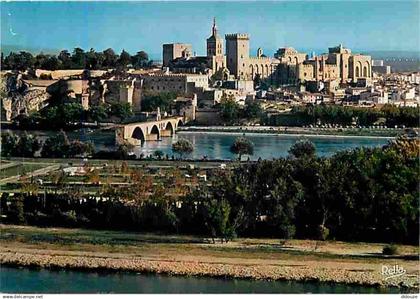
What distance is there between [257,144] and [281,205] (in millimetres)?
4488

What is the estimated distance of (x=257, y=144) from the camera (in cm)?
885

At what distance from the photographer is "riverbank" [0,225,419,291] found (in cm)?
380

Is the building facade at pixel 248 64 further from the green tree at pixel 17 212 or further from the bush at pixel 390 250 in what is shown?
the bush at pixel 390 250

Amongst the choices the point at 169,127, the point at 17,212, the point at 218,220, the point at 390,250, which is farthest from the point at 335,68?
the point at 390,250

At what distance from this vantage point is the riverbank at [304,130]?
988 centimetres

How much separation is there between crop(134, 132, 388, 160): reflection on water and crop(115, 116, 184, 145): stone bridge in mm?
120

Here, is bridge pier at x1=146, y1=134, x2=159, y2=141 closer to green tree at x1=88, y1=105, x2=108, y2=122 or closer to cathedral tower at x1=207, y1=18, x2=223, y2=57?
green tree at x1=88, y1=105, x2=108, y2=122

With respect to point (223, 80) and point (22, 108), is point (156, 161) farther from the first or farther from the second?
point (223, 80)

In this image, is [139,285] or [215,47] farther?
[215,47]

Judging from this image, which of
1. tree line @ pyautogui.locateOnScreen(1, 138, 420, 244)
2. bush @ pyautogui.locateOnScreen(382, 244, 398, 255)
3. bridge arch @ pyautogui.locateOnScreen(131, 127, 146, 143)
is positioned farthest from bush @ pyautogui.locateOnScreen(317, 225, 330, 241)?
bridge arch @ pyautogui.locateOnScreen(131, 127, 146, 143)

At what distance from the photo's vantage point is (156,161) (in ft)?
23.0

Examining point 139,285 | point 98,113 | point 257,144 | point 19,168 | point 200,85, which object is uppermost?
point 200,85

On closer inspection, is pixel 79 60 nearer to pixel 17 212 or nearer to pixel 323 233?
pixel 17 212

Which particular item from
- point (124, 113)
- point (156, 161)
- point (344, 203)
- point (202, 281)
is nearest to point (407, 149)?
point (344, 203)
